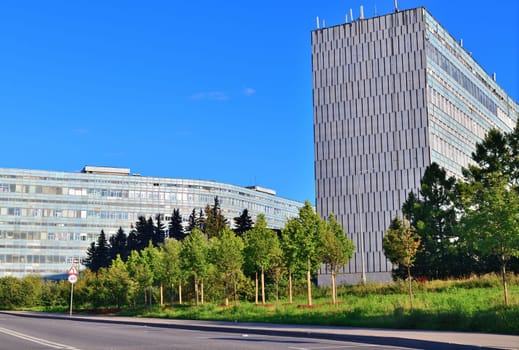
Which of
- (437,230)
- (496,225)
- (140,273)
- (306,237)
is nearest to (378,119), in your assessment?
(437,230)

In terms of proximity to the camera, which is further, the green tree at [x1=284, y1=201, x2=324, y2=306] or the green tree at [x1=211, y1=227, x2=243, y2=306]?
the green tree at [x1=211, y1=227, x2=243, y2=306]

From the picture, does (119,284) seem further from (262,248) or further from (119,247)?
(119,247)

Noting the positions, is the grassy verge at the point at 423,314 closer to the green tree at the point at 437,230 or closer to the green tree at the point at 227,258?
the green tree at the point at 227,258

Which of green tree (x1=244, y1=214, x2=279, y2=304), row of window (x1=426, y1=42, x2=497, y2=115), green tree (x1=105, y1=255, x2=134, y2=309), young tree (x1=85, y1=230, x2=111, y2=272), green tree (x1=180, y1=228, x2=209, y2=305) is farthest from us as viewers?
young tree (x1=85, y1=230, x2=111, y2=272)

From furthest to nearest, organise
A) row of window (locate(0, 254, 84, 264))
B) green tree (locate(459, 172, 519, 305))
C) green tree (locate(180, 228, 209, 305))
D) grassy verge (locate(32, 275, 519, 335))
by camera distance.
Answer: row of window (locate(0, 254, 84, 264)), green tree (locate(180, 228, 209, 305)), green tree (locate(459, 172, 519, 305)), grassy verge (locate(32, 275, 519, 335))

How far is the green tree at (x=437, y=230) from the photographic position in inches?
2047

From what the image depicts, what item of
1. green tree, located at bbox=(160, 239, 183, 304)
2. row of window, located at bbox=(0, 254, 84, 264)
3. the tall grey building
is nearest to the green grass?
green tree, located at bbox=(160, 239, 183, 304)

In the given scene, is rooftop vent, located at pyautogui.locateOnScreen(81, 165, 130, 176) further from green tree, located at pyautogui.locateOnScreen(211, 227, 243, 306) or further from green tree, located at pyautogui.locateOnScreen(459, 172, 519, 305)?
green tree, located at pyautogui.locateOnScreen(459, 172, 519, 305)

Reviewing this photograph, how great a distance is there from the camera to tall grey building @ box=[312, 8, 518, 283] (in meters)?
85.1

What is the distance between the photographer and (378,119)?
87875 mm

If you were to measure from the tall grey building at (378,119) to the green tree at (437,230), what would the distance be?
30.1 m

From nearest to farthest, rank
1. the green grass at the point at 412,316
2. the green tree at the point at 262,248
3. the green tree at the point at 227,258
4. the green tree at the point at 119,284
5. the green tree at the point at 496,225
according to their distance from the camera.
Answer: the green grass at the point at 412,316 < the green tree at the point at 496,225 < the green tree at the point at 227,258 < the green tree at the point at 262,248 < the green tree at the point at 119,284

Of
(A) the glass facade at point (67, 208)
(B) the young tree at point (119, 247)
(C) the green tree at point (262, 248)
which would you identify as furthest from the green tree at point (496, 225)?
(A) the glass facade at point (67, 208)

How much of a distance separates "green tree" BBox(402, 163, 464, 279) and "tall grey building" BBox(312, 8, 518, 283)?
3006cm
